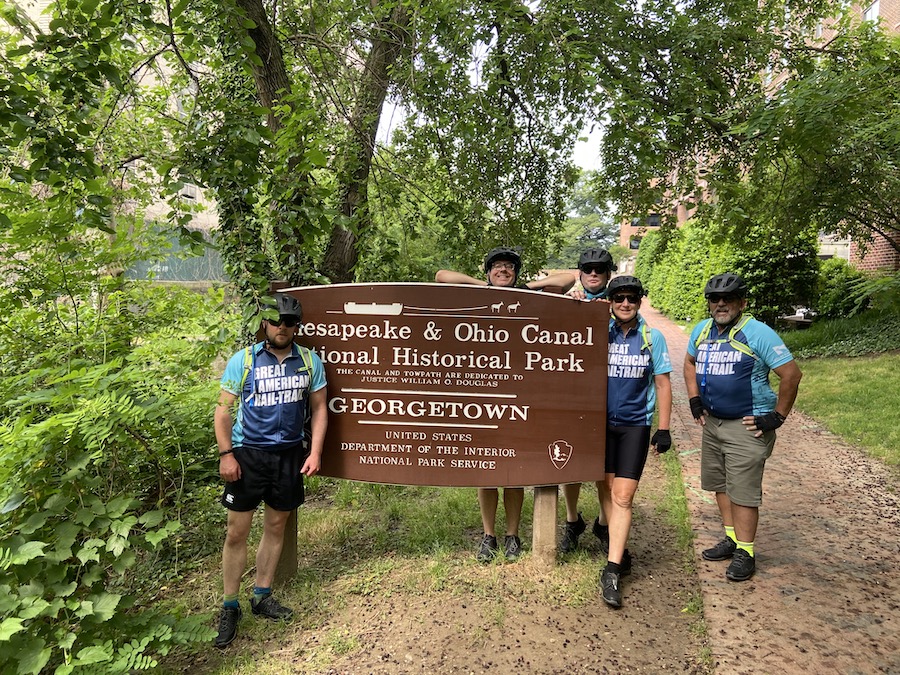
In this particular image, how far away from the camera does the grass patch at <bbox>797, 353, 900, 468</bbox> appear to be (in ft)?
21.5

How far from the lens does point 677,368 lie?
11156 mm

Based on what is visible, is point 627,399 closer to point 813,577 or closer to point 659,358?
point 659,358

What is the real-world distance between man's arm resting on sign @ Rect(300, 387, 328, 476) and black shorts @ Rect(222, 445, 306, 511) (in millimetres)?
83

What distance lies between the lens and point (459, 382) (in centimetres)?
342

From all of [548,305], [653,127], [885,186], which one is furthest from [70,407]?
[885,186]

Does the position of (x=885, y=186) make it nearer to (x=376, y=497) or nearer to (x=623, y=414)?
(x=623, y=414)

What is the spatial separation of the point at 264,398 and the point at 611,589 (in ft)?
7.30

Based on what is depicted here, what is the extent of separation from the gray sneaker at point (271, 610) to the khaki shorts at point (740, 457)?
2762 mm

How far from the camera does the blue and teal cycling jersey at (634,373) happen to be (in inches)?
130

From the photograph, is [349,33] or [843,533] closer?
[843,533]

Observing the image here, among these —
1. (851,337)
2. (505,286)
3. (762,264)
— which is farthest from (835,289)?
(505,286)

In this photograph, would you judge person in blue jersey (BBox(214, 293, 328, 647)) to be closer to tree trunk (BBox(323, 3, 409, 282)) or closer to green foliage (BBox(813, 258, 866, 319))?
tree trunk (BBox(323, 3, 409, 282))

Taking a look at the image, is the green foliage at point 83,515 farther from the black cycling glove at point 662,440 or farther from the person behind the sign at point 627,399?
the black cycling glove at point 662,440

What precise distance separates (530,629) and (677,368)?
914 centimetres
